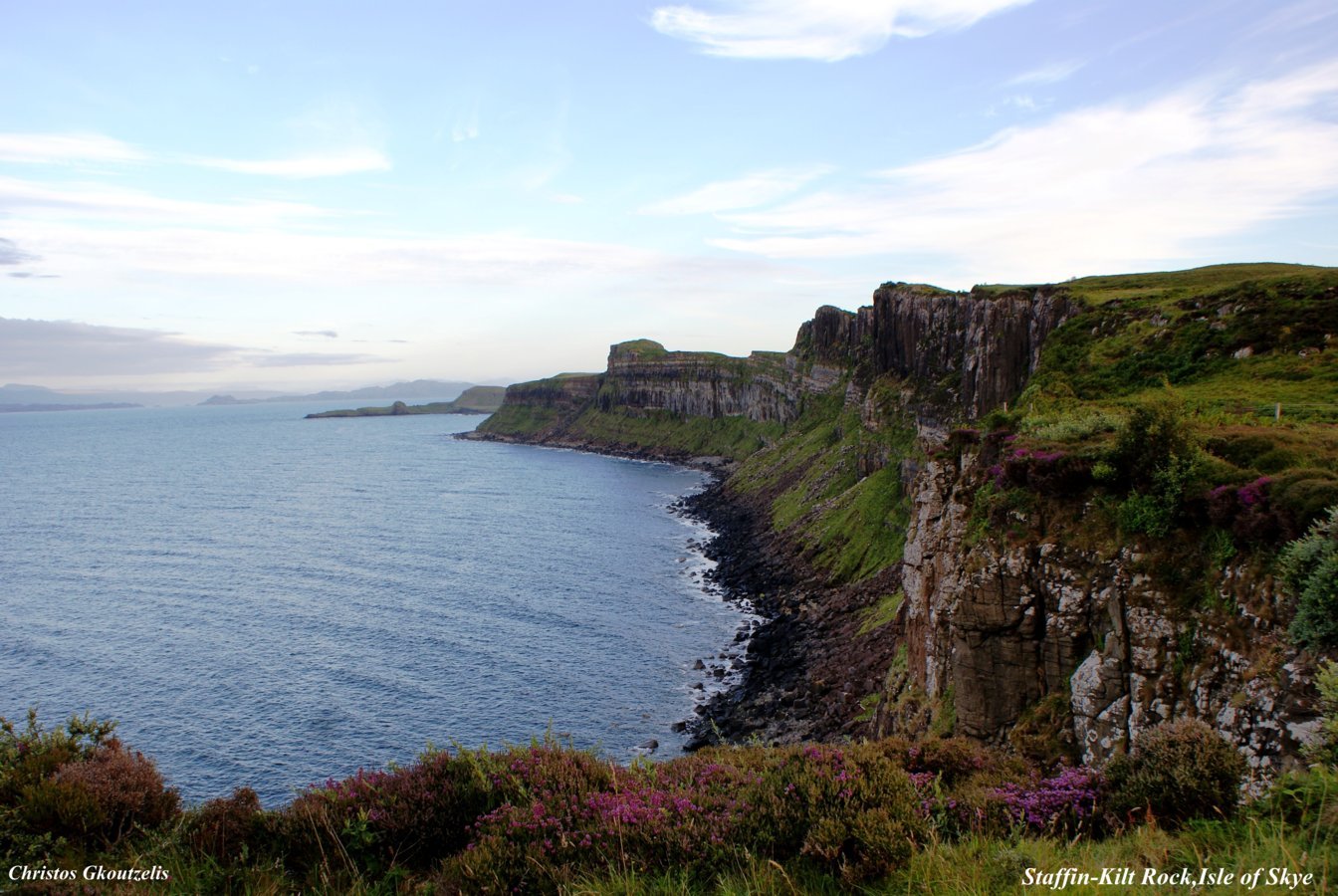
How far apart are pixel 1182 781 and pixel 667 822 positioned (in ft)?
26.9

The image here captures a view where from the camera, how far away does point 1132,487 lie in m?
23.1

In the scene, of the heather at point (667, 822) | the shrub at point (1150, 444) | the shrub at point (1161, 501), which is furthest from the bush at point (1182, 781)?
the shrub at point (1150, 444)

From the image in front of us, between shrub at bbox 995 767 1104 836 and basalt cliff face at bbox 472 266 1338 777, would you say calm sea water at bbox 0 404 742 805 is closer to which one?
shrub at bbox 995 767 1104 836

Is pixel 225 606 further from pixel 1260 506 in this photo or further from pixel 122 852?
pixel 1260 506

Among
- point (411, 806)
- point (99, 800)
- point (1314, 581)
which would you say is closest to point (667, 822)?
point (411, 806)

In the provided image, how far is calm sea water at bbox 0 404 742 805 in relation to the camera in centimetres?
5009

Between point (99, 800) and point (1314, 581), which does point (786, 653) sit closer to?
point (1314, 581)

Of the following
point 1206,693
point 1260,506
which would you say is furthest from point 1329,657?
point 1260,506

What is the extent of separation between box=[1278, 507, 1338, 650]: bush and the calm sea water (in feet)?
51.8

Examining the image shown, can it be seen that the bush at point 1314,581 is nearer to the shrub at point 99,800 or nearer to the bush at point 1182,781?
the bush at point 1182,781

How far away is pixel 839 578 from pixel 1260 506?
196 feet

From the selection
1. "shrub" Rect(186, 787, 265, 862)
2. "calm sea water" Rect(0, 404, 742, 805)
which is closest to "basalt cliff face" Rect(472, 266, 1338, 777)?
"shrub" Rect(186, 787, 265, 862)

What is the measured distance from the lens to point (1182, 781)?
11758 millimetres

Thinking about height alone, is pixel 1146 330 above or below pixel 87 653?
above
